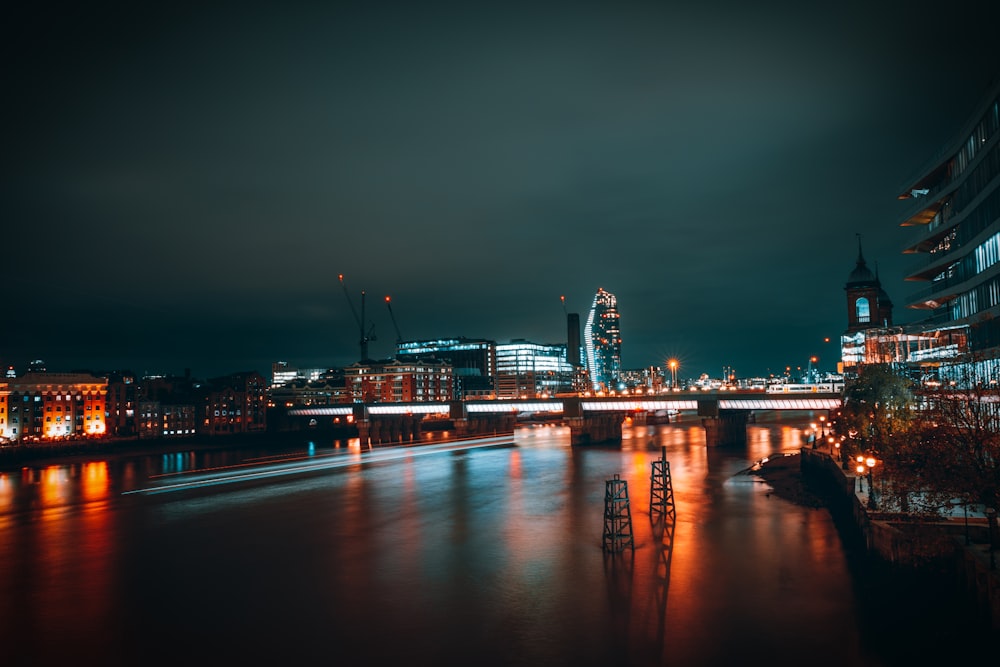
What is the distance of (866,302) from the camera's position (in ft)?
454

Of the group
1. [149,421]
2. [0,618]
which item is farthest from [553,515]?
[149,421]

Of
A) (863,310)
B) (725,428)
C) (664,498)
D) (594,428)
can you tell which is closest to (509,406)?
(594,428)

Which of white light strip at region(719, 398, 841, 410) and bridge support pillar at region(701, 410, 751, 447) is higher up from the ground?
white light strip at region(719, 398, 841, 410)

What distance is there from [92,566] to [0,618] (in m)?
9.34

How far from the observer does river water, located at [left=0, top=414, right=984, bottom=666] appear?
25.9m

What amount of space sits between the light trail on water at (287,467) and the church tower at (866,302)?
7737 centimetres

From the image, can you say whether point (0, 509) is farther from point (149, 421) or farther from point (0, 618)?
point (149, 421)

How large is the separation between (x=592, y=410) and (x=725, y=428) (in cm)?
2386

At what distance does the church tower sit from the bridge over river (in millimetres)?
32740

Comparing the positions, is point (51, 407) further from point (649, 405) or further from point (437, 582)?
point (437, 582)

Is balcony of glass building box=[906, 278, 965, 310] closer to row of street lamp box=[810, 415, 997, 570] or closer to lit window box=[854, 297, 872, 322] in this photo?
row of street lamp box=[810, 415, 997, 570]

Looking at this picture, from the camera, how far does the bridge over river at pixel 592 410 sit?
100 m

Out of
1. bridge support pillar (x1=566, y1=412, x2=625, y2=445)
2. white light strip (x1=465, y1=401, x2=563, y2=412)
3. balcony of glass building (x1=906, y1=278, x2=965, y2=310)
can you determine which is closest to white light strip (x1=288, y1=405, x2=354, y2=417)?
white light strip (x1=465, y1=401, x2=563, y2=412)

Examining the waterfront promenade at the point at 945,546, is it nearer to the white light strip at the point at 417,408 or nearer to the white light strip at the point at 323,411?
the white light strip at the point at 417,408
